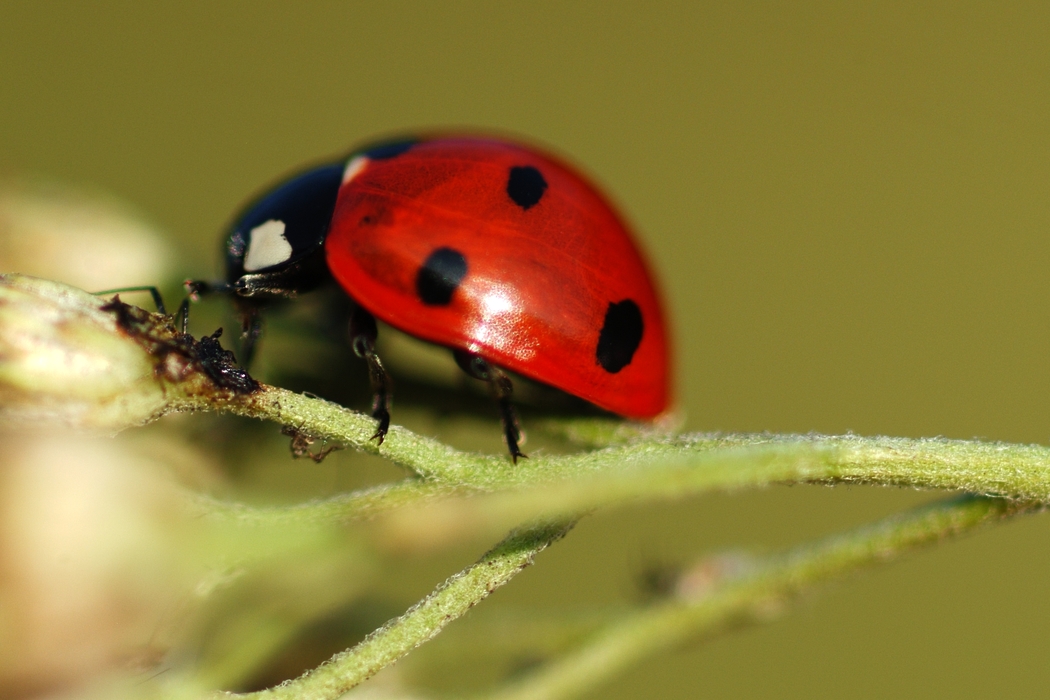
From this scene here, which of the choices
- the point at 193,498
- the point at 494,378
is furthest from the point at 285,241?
the point at 193,498

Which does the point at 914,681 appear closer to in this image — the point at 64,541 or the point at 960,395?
the point at 960,395

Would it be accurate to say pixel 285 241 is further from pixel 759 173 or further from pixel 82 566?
pixel 759 173

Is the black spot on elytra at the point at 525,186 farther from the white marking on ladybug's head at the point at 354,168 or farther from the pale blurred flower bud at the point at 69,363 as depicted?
the pale blurred flower bud at the point at 69,363

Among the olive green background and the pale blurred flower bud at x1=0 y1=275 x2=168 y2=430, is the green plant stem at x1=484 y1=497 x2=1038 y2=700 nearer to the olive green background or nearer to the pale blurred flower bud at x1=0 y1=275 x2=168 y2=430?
the pale blurred flower bud at x1=0 y1=275 x2=168 y2=430

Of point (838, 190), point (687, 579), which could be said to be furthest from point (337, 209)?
point (838, 190)

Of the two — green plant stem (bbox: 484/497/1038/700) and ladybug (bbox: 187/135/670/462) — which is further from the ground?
ladybug (bbox: 187/135/670/462)

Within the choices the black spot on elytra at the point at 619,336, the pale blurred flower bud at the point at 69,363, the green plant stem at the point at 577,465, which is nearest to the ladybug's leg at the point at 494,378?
the black spot on elytra at the point at 619,336

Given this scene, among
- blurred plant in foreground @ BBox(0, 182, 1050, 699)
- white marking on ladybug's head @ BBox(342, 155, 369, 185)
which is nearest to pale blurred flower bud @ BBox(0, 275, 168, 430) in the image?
blurred plant in foreground @ BBox(0, 182, 1050, 699)

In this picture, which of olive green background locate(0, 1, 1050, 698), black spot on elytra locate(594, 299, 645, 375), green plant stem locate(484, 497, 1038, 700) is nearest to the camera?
green plant stem locate(484, 497, 1038, 700)
